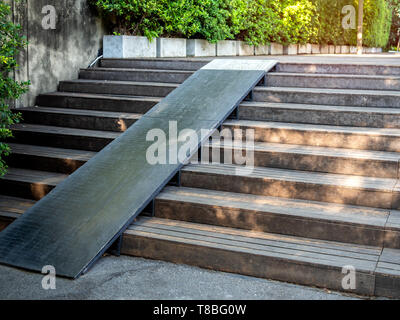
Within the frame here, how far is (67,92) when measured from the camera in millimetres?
7098

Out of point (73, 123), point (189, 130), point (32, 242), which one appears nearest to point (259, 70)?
point (189, 130)

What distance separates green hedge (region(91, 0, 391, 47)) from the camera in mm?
8344

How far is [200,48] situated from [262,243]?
269 inches

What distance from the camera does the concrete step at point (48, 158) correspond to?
5.37 metres

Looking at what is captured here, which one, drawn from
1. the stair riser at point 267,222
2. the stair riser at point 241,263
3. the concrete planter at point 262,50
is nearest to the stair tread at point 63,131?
the stair riser at point 267,222

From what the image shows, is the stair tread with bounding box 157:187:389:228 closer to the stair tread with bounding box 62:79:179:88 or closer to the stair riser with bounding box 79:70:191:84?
the stair tread with bounding box 62:79:179:88

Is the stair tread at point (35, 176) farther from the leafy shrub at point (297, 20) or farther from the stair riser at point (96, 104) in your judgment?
the leafy shrub at point (297, 20)

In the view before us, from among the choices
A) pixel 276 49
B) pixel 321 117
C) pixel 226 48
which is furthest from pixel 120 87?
pixel 276 49

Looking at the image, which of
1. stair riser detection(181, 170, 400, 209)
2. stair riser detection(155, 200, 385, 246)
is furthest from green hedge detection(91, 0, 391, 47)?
stair riser detection(155, 200, 385, 246)

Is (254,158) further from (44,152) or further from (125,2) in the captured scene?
(125,2)

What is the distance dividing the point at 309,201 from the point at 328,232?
436 mm

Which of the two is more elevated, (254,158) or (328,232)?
(254,158)

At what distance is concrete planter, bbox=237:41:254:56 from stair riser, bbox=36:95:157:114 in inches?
219
